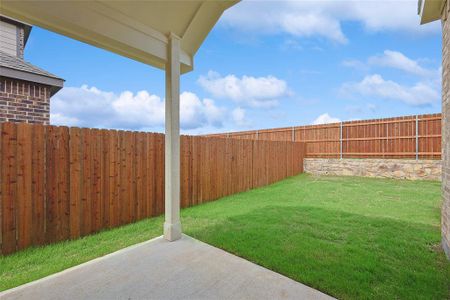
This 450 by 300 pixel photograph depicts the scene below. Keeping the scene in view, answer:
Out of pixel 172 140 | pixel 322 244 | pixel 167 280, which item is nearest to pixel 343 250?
pixel 322 244

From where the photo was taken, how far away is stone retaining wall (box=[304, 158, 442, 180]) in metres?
9.27

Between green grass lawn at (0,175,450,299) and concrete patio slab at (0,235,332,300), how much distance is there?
0.21 m

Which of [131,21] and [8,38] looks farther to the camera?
[8,38]

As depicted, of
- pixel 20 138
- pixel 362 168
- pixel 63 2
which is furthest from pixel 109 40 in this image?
pixel 362 168

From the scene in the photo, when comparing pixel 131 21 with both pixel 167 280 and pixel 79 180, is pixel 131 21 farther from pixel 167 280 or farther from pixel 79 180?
pixel 167 280

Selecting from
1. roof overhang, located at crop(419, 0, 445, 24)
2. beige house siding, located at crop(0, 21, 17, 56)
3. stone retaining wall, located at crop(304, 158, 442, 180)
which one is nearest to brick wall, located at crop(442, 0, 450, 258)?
roof overhang, located at crop(419, 0, 445, 24)

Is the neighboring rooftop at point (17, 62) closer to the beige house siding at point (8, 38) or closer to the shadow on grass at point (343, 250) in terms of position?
the beige house siding at point (8, 38)

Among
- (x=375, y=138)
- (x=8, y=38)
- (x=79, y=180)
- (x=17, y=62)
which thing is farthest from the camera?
(x=375, y=138)

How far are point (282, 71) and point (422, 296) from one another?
8.25 m

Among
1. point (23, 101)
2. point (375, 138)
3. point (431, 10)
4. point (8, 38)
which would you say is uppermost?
point (8, 38)

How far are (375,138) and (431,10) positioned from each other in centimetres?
840

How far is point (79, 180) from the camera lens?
151 inches

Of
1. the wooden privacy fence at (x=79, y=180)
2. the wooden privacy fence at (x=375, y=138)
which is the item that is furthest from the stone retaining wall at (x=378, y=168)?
the wooden privacy fence at (x=79, y=180)

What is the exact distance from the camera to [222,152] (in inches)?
276
